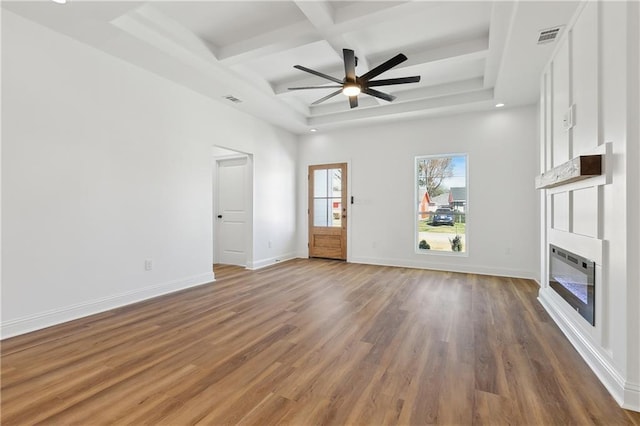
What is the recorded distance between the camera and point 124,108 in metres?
3.67

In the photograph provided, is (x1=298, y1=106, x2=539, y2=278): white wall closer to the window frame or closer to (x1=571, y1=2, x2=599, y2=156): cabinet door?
the window frame

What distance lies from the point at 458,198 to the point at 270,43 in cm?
420

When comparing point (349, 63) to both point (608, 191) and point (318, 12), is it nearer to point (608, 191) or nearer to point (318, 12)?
point (318, 12)

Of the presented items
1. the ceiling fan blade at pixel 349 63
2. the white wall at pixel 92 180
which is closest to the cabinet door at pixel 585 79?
the ceiling fan blade at pixel 349 63

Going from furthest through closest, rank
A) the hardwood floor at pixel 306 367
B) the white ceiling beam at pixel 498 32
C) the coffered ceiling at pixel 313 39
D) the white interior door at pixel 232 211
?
1. the white interior door at pixel 232 211
2. the coffered ceiling at pixel 313 39
3. the white ceiling beam at pixel 498 32
4. the hardwood floor at pixel 306 367

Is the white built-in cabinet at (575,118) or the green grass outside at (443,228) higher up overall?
the white built-in cabinet at (575,118)

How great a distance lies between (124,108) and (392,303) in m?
3.99

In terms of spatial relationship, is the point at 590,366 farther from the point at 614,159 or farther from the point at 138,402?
the point at 138,402

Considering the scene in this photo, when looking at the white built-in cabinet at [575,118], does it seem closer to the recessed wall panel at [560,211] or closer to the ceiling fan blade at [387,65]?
the recessed wall panel at [560,211]

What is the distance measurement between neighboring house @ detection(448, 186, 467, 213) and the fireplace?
2.29m

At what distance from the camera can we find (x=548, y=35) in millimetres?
3023

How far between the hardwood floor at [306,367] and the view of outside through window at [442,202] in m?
2.07

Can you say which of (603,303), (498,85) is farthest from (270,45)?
(603,303)

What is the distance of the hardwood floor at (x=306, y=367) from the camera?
1.73m
